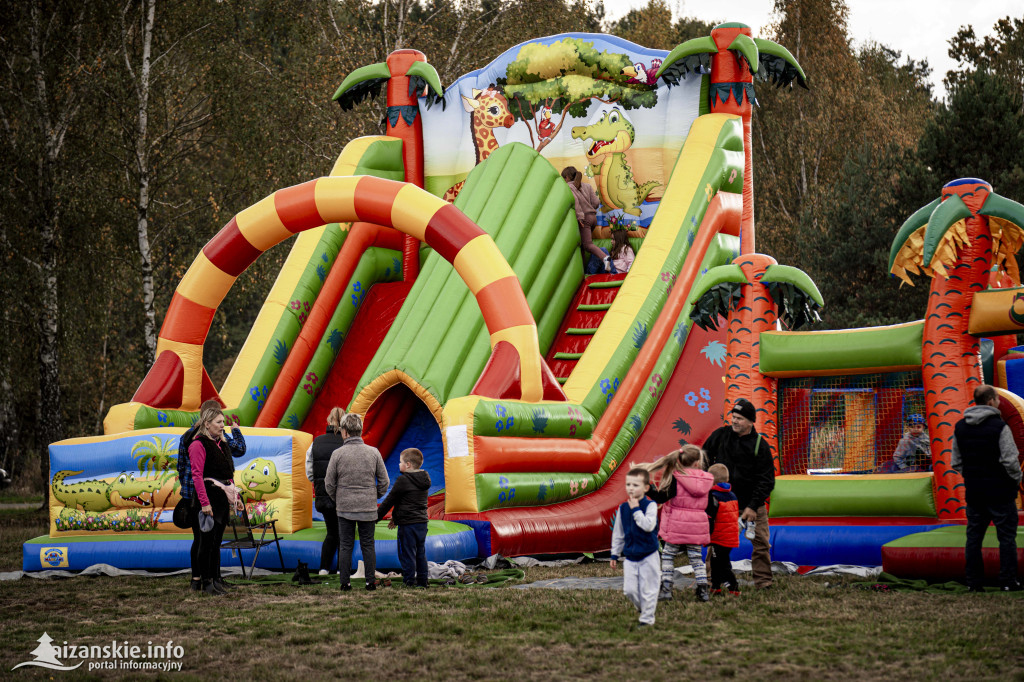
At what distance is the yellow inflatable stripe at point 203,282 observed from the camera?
9742 millimetres

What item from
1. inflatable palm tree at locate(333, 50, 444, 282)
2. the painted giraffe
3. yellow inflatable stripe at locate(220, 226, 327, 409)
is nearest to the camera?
yellow inflatable stripe at locate(220, 226, 327, 409)

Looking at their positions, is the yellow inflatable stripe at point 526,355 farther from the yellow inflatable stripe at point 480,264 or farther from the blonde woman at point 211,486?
the blonde woman at point 211,486

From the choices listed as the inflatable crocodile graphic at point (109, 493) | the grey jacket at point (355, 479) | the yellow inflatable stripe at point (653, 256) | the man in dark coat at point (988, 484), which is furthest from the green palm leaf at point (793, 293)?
the inflatable crocodile graphic at point (109, 493)

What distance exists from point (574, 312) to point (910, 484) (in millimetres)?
4043

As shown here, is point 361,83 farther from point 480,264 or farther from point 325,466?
point 325,466

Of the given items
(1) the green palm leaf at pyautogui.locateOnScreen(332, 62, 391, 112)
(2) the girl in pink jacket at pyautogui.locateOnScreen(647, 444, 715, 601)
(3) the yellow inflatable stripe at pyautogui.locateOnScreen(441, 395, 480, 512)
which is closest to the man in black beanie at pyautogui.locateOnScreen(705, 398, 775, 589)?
(2) the girl in pink jacket at pyautogui.locateOnScreen(647, 444, 715, 601)

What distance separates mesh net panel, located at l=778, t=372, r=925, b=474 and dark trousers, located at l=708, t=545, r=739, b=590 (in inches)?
85.3

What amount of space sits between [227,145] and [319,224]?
33.9 feet

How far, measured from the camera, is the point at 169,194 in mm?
18766

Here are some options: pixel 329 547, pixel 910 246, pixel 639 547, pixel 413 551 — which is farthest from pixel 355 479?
pixel 910 246

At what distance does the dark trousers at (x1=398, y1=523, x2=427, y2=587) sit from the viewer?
6.88 m

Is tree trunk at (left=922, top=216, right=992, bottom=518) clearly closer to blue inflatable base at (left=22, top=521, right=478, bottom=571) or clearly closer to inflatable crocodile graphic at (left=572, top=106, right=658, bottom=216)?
blue inflatable base at (left=22, top=521, right=478, bottom=571)

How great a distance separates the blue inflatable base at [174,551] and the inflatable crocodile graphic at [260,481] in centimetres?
33

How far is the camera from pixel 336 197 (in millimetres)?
9461
